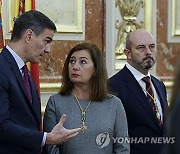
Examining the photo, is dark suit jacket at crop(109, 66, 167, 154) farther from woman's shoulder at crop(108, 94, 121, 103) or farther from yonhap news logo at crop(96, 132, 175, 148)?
woman's shoulder at crop(108, 94, 121, 103)

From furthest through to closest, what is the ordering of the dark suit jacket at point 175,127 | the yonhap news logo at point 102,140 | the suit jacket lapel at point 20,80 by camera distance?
the yonhap news logo at point 102,140 → the suit jacket lapel at point 20,80 → the dark suit jacket at point 175,127

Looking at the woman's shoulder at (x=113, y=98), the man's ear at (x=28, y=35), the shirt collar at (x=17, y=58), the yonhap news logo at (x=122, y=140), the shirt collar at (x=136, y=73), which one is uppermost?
the man's ear at (x=28, y=35)

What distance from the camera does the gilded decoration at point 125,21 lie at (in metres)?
4.68

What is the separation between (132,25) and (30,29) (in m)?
2.33

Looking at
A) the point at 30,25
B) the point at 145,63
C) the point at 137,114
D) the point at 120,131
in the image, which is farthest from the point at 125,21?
the point at 30,25

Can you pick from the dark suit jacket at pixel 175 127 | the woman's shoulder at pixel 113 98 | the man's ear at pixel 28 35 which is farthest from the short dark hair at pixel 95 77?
the dark suit jacket at pixel 175 127

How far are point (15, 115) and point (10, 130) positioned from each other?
0.33ft

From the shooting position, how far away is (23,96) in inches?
A: 96.8

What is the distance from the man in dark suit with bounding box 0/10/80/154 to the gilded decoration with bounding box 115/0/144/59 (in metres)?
2.12

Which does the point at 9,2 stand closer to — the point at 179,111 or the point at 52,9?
the point at 52,9

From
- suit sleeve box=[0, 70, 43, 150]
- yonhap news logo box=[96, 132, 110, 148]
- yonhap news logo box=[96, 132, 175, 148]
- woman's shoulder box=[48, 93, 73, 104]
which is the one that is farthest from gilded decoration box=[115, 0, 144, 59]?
suit sleeve box=[0, 70, 43, 150]

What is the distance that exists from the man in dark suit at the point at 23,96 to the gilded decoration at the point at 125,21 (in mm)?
2119

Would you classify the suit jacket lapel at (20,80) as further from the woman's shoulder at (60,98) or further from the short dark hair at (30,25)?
the woman's shoulder at (60,98)

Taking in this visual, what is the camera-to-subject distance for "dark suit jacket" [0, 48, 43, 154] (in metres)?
2.37
